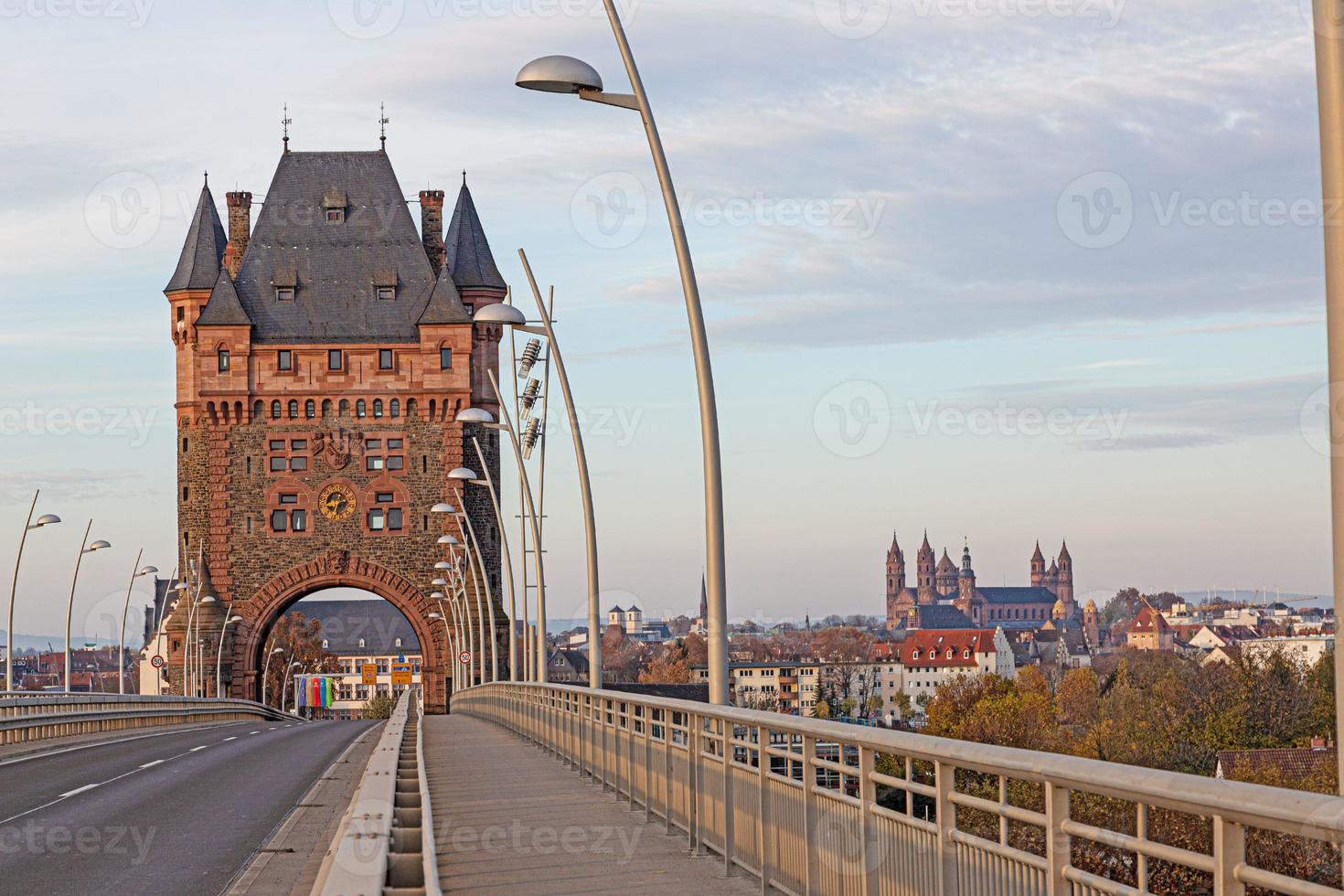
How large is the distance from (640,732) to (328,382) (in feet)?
289

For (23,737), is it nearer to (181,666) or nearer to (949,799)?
(949,799)

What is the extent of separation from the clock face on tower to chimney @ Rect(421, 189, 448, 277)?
47.9ft

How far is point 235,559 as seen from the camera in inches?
3915

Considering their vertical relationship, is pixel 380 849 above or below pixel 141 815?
above

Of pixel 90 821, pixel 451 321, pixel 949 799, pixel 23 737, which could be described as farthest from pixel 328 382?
pixel 949 799

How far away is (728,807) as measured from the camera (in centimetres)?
1266

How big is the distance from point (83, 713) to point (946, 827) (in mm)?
38146

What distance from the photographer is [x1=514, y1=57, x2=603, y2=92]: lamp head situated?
670 inches

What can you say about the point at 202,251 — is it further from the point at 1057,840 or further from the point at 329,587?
the point at 1057,840

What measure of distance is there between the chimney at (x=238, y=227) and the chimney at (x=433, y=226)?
10385 millimetres

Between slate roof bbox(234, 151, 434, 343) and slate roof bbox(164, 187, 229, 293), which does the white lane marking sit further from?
slate roof bbox(164, 187, 229, 293)

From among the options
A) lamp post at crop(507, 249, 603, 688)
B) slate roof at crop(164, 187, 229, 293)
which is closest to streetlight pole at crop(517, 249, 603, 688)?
lamp post at crop(507, 249, 603, 688)

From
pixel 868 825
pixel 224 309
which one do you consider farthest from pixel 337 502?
pixel 868 825

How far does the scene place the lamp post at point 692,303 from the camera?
15.9 metres
